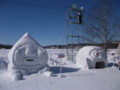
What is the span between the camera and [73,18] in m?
14.8

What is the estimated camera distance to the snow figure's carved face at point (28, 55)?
Answer: 7871 mm

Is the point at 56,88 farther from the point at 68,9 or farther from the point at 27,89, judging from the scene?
the point at 68,9

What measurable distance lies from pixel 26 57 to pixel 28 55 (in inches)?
9.2

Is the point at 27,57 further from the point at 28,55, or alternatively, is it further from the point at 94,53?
the point at 94,53

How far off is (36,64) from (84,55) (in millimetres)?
4841

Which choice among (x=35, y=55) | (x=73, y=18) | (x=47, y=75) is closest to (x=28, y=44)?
(x=35, y=55)

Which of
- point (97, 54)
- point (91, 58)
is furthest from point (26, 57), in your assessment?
point (97, 54)

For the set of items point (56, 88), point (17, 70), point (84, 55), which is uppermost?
point (84, 55)

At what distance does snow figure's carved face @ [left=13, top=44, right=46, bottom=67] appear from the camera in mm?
7871

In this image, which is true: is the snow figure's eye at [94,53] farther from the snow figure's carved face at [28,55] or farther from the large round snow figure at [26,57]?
the snow figure's carved face at [28,55]

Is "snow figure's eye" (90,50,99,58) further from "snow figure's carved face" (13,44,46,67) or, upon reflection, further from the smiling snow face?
"snow figure's carved face" (13,44,46,67)

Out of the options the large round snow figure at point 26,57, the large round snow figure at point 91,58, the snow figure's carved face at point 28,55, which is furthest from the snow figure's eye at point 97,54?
the snow figure's carved face at point 28,55

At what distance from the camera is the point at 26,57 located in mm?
8070

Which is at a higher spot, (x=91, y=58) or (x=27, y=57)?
(x=27, y=57)
